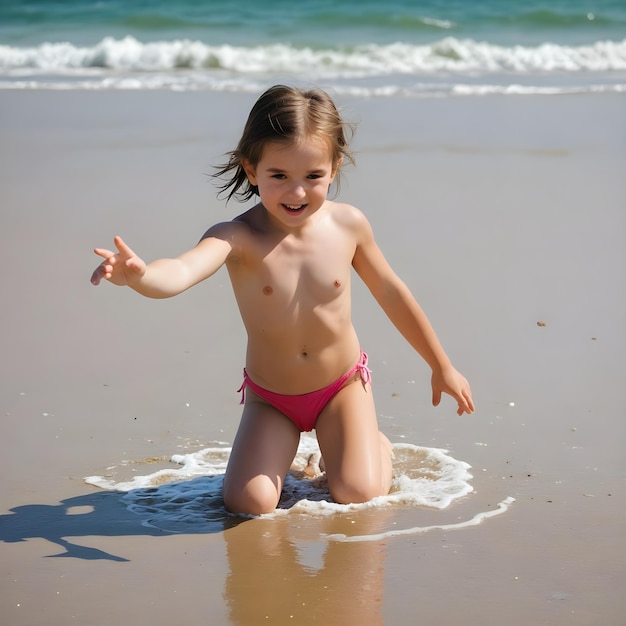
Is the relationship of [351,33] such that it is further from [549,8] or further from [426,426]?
[426,426]

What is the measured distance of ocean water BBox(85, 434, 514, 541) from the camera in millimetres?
3248

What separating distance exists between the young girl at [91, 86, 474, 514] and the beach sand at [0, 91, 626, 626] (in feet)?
0.77

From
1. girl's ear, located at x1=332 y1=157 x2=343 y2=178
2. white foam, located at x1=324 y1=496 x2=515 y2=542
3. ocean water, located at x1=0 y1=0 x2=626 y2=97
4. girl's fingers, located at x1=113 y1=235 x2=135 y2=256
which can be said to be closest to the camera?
girl's fingers, located at x1=113 y1=235 x2=135 y2=256

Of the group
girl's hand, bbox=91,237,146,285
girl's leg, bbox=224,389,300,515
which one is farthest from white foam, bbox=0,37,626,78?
girl's hand, bbox=91,237,146,285

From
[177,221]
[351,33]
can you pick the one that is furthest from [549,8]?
[177,221]

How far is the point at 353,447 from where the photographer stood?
11.3ft

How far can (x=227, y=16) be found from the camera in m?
16.5

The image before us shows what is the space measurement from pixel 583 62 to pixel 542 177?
21.2 ft

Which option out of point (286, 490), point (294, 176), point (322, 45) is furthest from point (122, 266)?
point (322, 45)

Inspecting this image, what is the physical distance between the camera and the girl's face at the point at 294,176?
130 inches

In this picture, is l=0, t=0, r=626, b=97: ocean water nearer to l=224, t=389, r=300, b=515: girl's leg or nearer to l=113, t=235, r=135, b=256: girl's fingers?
l=224, t=389, r=300, b=515: girl's leg

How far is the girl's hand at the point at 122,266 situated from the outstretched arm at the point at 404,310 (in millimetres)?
988

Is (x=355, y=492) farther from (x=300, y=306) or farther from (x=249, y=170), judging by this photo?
(x=249, y=170)

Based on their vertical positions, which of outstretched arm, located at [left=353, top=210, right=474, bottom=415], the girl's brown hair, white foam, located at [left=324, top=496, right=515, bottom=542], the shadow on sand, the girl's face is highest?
the girl's brown hair
